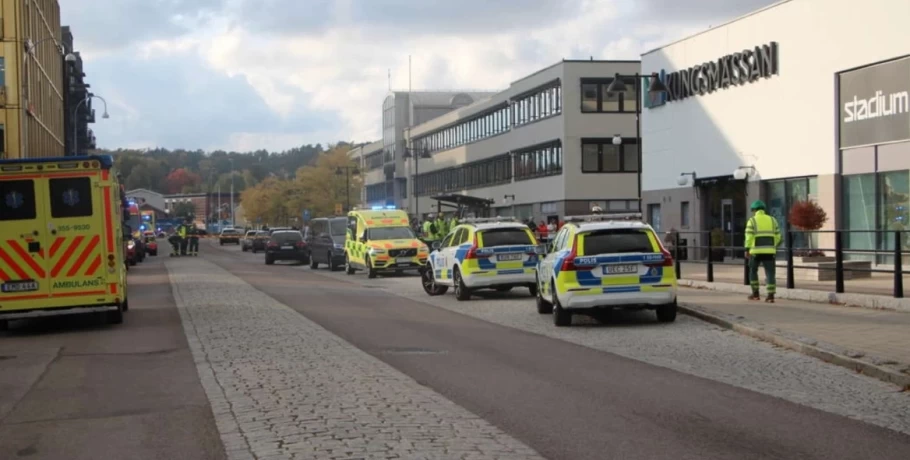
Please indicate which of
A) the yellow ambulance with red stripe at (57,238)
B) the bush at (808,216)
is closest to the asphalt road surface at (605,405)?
the yellow ambulance with red stripe at (57,238)

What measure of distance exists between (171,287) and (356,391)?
20.3 meters

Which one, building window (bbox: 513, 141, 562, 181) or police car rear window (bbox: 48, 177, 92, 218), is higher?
building window (bbox: 513, 141, 562, 181)

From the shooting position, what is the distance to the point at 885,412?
912 centimetres

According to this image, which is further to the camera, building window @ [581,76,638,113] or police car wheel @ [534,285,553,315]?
building window @ [581,76,638,113]

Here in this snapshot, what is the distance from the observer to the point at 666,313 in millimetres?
17422

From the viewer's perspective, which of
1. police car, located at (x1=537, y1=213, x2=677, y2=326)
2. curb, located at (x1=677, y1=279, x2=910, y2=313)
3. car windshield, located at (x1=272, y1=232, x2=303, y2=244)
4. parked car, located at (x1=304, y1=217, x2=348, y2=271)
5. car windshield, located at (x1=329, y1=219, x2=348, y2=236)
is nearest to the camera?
police car, located at (x1=537, y1=213, x2=677, y2=326)

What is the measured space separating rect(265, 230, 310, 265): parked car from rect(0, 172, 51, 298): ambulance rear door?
3141 centimetres

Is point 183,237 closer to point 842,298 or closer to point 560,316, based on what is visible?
point 560,316

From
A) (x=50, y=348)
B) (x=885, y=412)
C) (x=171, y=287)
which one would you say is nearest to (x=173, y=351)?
(x=50, y=348)

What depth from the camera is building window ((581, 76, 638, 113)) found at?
2434 inches

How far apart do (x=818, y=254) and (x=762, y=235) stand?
4795 millimetres

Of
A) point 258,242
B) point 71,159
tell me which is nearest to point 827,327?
point 71,159

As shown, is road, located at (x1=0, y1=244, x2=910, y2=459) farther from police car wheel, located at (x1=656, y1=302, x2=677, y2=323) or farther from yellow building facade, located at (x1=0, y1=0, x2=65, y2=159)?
yellow building facade, located at (x1=0, y1=0, x2=65, y2=159)

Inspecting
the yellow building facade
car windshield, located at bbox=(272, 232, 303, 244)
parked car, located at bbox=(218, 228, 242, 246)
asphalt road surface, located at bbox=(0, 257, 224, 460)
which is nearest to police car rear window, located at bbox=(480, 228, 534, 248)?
asphalt road surface, located at bbox=(0, 257, 224, 460)
